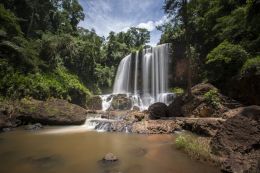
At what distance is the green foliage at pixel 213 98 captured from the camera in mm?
12914

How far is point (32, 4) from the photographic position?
2356 cm

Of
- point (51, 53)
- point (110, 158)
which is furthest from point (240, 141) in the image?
point (51, 53)

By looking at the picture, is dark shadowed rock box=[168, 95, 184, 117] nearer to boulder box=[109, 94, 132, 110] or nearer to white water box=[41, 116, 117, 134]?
white water box=[41, 116, 117, 134]

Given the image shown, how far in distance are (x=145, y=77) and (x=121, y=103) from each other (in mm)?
5541

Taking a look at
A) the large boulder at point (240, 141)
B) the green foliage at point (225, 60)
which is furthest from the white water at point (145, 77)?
the large boulder at point (240, 141)

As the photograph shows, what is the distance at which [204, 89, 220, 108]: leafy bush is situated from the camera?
12914 mm

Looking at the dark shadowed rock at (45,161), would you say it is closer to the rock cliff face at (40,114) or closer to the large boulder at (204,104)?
the rock cliff face at (40,114)

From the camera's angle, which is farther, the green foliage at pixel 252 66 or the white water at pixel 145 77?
the white water at pixel 145 77

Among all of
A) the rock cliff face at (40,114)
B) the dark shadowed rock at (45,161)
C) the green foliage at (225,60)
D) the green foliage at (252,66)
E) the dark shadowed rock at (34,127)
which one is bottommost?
the dark shadowed rock at (45,161)

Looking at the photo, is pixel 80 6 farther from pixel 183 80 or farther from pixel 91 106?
pixel 183 80

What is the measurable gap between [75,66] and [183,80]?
1496 cm

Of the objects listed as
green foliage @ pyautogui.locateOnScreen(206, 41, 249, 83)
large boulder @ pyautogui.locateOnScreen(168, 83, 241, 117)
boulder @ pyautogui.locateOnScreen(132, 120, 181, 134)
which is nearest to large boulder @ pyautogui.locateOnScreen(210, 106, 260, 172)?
boulder @ pyautogui.locateOnScreen(132, 120, 181, 134)

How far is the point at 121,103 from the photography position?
2280 centimetres

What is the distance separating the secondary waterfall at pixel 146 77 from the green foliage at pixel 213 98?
7556 millimetres
